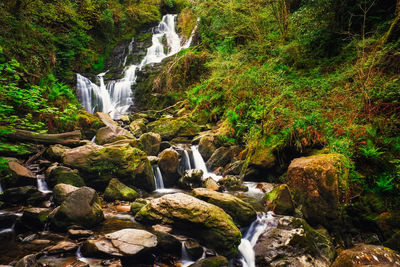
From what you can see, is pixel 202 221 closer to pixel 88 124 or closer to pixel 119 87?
pixel 88 124

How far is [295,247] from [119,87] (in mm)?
15251

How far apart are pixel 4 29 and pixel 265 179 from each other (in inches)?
426

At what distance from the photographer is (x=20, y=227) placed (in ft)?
13.6

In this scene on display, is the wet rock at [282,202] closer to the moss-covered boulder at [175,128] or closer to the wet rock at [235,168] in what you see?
the wet rock at [235,168]

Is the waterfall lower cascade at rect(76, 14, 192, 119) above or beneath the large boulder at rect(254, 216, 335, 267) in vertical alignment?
A: above

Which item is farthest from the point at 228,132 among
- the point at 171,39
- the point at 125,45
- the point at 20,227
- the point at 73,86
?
the point at 125,45

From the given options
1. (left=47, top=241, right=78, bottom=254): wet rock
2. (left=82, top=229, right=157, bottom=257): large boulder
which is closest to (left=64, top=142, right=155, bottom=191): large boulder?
(left=47, top=241, right=78, bottom=254): wet rock

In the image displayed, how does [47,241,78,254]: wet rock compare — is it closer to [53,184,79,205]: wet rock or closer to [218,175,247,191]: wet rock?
[53,184,79,205]: wet rock

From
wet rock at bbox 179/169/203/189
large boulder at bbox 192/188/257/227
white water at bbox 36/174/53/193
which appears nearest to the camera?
large boulder at bbox 192/188/257/227

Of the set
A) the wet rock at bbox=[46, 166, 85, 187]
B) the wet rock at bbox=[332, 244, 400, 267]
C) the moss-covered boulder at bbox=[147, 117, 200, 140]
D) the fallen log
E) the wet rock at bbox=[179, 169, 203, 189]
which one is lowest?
the wet rock at bbox=[332, 244, 400, 267]

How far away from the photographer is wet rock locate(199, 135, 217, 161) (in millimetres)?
8641

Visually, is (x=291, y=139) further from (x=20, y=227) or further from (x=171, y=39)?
(x=171, y=39)

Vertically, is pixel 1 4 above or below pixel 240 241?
above

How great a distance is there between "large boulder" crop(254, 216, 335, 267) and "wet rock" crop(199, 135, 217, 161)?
15.5ft
